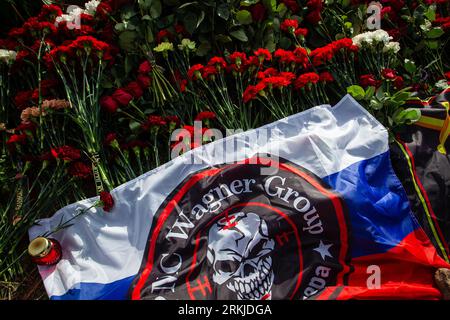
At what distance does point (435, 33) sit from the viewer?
1.94 metres

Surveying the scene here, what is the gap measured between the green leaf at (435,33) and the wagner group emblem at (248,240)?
106cm

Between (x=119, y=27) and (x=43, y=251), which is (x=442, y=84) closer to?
(x=119, y=27)

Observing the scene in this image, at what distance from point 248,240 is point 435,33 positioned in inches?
56.1

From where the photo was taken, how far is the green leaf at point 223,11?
1.84 m

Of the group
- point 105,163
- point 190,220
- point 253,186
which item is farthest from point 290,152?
point 105,163

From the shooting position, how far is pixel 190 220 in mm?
1528

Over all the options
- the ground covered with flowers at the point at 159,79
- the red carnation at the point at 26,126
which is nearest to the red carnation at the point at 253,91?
the ground covered with flowers at the point at 159,79

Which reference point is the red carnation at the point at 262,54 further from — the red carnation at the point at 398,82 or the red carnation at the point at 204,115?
the red carnation at the point at 398,82

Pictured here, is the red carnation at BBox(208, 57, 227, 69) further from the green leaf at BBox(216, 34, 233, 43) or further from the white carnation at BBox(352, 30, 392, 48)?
the white carnation at BBox(352, 30, 392, 48)

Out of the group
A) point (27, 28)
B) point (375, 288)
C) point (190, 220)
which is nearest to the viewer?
point (375, 288)

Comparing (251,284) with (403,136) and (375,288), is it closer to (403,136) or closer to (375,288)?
(375,288)

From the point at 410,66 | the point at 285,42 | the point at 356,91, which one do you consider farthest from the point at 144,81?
the point at 410,66

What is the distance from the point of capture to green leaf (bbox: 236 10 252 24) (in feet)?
6.04
